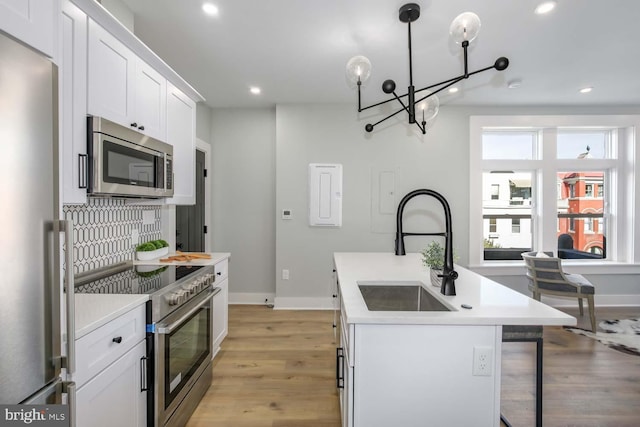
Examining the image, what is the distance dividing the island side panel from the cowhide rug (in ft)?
8.87

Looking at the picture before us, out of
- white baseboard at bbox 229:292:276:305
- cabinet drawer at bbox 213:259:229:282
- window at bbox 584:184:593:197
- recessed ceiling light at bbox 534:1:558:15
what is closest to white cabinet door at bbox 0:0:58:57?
cabinet drawer at bbox 213:259:229:282

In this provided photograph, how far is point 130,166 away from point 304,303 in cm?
279

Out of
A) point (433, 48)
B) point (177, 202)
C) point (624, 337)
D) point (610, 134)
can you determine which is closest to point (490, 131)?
point (610, 134)

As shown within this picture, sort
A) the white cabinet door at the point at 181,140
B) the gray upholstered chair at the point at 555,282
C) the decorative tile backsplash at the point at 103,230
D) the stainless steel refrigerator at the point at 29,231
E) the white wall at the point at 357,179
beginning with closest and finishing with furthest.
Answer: the stainless steel refrigerator at the point at 29,231, the decorative tile backsplash at the point at 103,230, the white cabinet door at the point at 181,140, the gray upholstered chair at the point at 555,282, the white wall at the point at 357,179

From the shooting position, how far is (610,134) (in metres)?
4.10

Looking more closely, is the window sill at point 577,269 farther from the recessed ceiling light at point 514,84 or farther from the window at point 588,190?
the recessed ceiling light at point 514,84

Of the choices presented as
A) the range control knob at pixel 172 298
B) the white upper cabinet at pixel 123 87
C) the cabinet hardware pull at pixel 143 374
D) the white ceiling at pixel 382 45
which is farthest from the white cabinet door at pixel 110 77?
the cabinet hardware pull at pixel 143 374

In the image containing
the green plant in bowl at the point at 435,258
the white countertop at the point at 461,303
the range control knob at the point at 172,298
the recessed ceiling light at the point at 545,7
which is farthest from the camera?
the recessed ceiling light at the point at 545,7

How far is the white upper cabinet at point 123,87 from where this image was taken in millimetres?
1493

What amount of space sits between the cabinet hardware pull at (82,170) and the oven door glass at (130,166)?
83 mm

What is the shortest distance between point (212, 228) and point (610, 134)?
18.4 ft

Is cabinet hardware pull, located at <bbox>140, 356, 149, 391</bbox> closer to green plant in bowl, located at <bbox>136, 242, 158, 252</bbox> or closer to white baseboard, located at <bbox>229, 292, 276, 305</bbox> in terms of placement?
green plant in bowl, located at <bbox>136, 242, 158, 252</bbox>

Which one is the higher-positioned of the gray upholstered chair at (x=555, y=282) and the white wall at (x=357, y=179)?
the white wall at (x=357, y=179)

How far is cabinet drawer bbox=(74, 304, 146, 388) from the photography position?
1072 millimetres
